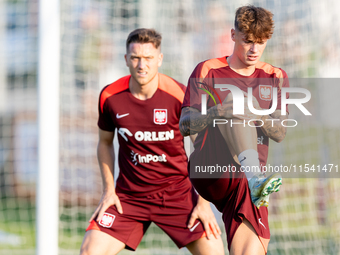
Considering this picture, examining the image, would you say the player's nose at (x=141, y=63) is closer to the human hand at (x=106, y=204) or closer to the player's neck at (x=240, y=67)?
the player's neck at (x=240, y=67)

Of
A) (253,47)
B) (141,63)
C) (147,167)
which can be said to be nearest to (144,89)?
(141,63)

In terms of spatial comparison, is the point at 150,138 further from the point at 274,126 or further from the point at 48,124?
the point at 274,126

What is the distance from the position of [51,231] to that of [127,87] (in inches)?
49.0

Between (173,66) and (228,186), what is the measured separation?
259 centimetres

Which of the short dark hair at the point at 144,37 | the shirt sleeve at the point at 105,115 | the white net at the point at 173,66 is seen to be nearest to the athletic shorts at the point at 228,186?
the shirt sleeve at the point at 105,115

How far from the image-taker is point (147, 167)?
2867 mm

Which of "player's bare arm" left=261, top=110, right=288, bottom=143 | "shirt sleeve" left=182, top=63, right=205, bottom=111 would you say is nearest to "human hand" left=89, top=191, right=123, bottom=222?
"shirt sleeve" left=182, top=63, right=205, bottom=111

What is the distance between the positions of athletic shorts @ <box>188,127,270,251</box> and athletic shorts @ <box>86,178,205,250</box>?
508mm

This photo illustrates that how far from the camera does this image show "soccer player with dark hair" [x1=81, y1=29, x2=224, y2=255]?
9.09ft

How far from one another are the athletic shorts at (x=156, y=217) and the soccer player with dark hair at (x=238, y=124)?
0.48m

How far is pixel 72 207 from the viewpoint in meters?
4.58

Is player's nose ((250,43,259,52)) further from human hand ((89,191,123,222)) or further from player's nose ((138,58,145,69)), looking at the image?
human hand ((89,191,123,222))

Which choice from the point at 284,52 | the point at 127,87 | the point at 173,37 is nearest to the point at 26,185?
the point at 173,37

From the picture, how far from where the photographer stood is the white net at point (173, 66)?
4418 mm
